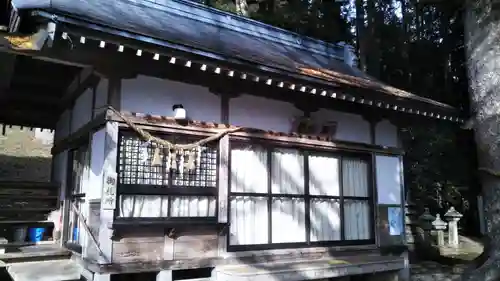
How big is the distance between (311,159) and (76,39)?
4.19 m

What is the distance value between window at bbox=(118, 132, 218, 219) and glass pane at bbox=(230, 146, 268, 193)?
384 millimetres

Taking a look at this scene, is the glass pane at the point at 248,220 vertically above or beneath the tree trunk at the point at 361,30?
beneath

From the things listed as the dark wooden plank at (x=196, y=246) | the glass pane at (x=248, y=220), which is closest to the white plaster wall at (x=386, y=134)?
the glass pane at (x=248, y=220)

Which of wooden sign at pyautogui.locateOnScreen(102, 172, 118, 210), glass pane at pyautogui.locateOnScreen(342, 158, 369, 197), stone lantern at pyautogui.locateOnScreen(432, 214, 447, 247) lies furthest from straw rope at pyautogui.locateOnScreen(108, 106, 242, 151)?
stone lantern at pyautogui.locateOnScreen(432, 214, 447, 247)

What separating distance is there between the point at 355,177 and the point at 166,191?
371 centimetres

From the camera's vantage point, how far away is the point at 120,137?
5.29m

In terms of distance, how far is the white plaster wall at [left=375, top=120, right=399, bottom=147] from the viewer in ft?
26.6

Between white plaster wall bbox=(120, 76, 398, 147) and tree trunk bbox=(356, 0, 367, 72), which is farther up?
tree trunk bbox=(356, 0, 367, 72)

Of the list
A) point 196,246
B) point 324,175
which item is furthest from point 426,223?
point 196,246

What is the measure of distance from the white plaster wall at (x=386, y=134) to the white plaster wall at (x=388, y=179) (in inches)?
12.9

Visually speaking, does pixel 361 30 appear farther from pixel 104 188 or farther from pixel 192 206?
pixel 104 188

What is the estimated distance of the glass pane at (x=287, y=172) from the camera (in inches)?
261

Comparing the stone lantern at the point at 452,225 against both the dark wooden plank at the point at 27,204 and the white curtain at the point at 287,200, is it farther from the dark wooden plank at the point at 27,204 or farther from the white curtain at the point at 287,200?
the dark wooden plank at the point at 27,204

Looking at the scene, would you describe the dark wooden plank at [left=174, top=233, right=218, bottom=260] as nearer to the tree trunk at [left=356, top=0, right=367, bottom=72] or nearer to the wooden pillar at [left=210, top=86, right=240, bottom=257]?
the wooden pillar at [left=210, top=86, right=240, bottom=257]
